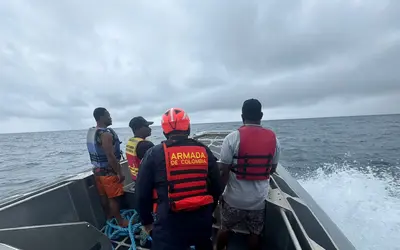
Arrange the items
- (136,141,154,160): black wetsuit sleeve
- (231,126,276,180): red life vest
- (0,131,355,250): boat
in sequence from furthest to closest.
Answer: (136,141,154,160): black wetsuit sleeve, (231,126,276,180): red life vest, (0,131,355,250): boat

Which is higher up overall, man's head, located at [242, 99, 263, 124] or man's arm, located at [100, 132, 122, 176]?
man's head, located at [242, 99, 263, 124]

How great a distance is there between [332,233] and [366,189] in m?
7.29

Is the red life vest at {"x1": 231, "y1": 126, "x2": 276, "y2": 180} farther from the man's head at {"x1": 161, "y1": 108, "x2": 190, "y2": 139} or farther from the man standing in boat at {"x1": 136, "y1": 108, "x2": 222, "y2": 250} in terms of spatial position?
the man's head at {"x1": 161, "y1": 108, "x2": 190, "y2": 139}

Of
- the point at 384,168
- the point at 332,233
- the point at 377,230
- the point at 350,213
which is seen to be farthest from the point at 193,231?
the point at 384,168

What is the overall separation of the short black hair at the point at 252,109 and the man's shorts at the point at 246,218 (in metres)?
1.08

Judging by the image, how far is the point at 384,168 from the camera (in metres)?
12.1

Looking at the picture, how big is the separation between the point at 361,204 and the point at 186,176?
7905 mm

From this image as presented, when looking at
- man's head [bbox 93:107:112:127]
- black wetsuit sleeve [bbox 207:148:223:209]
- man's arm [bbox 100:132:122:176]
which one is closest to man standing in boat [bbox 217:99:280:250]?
black wetsuit sleeve [bbox 207:148:223:209]

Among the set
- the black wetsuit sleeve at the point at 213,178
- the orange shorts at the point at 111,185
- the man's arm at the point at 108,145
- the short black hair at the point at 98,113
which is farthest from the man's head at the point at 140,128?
the black wetsuit sleeve at the point at 213,178

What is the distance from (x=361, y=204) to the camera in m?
7.77

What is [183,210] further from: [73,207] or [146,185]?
[73,207]

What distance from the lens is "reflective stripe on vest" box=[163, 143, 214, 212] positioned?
2076 millimetres

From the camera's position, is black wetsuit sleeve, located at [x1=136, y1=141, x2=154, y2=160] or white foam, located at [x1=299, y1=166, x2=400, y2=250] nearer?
black wetsuit sleeve, located at [x1=136, y1=141, x2=154, y2=160]

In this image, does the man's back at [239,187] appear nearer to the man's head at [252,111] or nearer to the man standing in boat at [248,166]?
the man standing in boat at [248,166]
